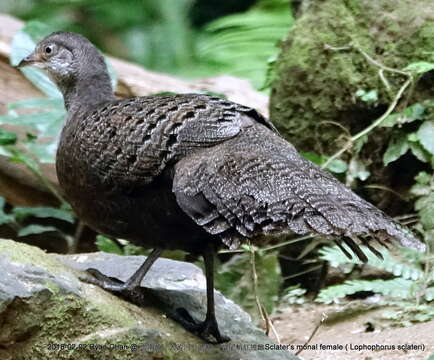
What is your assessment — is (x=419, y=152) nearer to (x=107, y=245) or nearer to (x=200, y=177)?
(x=107, y=245)

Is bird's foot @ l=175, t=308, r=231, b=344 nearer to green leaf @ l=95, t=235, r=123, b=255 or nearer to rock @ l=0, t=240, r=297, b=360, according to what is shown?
rock @ l=0, t=240, r=297, b=360

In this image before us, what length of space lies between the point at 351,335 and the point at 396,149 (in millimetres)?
1357

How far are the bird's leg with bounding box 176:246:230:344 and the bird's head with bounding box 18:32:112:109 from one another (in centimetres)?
115

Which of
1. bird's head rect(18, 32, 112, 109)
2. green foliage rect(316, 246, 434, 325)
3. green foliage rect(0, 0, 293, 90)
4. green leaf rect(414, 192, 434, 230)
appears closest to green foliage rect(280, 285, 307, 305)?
green foliage rect(316, 246, 434, 325)

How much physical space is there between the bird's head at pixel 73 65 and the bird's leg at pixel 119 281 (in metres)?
0.95

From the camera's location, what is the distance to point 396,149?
593 cm

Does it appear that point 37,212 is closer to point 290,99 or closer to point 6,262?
point 290,99

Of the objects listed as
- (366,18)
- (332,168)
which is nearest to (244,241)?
(332,168)

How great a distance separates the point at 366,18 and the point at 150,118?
2.57 m

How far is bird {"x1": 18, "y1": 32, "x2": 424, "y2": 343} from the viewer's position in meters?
3.68

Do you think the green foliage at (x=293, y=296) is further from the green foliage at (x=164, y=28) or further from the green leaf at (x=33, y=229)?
the green foliage at (x=164, y=28)

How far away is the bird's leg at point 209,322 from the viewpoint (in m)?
4.24

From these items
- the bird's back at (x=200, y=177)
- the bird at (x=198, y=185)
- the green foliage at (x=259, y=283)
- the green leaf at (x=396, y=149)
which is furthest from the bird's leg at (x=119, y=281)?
the green leaf at (x=396, y=149)

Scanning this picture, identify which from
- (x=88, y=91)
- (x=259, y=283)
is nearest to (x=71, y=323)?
(x=88, y=91)
